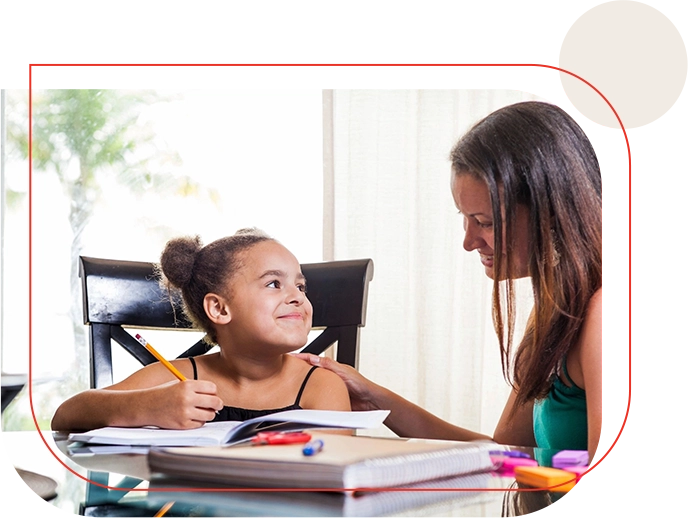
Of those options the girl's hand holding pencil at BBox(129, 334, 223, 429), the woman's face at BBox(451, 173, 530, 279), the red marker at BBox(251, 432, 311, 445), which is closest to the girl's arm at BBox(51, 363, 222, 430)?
the girl's hand holding pencil at BBox(129, 334, 223, 429)

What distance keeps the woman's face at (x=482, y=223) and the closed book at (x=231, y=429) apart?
0.17 metres

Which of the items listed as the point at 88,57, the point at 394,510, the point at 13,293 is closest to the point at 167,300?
the point at 13,293

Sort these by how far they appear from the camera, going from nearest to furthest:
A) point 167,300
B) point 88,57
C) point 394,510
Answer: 1. point 394,510
2. point 88,57
3. point 167,300

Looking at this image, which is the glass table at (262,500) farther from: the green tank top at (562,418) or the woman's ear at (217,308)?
the woman's ear at (217,308)

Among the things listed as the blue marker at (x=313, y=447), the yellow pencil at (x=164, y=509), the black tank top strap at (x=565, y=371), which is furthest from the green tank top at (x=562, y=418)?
the yellow pencil at (x=164, y=509)

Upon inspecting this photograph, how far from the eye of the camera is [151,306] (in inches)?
31.1

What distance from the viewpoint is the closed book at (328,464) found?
53cm

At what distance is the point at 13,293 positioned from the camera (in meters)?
0.79

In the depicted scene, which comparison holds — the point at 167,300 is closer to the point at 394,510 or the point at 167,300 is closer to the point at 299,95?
the point at 299,95

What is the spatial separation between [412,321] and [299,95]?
229 mm

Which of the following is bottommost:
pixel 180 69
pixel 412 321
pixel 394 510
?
pixel 394 510

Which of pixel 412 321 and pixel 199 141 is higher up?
pixel 199 141

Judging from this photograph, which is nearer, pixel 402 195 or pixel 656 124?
pixel 656 124

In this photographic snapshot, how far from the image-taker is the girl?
0.71 m
